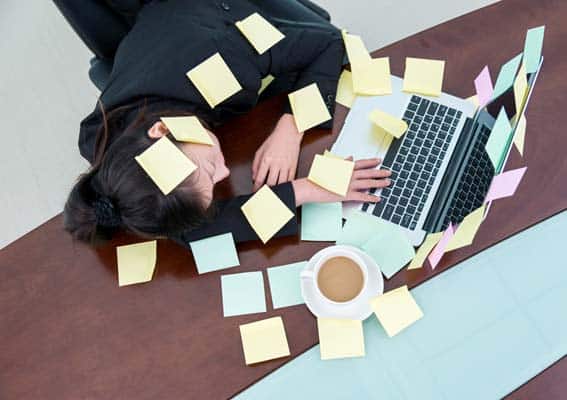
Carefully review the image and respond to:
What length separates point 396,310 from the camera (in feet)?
2.69

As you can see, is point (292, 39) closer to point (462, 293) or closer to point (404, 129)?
point (404, 129)

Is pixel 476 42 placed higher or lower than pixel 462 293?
higher

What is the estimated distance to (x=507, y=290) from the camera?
0.84 m

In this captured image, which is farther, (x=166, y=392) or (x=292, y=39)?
(x=292, y=39)

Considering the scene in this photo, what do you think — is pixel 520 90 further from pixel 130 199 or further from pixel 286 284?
pixel 130 199

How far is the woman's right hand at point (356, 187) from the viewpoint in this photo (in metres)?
0.88

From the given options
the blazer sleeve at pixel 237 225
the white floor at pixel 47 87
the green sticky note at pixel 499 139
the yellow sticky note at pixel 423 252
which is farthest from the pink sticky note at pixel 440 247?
the white floor at pixel 47 87

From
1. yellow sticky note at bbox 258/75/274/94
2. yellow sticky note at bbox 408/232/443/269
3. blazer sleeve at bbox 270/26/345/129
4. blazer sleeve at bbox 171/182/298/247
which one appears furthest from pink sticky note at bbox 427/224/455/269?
yellow sticky note at bbox 258/75/274/94

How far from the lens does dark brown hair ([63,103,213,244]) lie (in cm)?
80

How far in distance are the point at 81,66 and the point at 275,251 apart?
1.09 metres

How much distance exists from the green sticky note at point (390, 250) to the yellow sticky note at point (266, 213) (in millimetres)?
142

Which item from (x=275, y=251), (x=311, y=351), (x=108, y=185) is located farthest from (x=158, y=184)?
(x=311, y=351)

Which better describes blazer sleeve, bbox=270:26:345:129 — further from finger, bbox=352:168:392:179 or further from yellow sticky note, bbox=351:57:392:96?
finger, bbox=352:168:392:179

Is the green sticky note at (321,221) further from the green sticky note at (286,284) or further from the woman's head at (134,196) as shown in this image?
the woman's head at (134,196)
